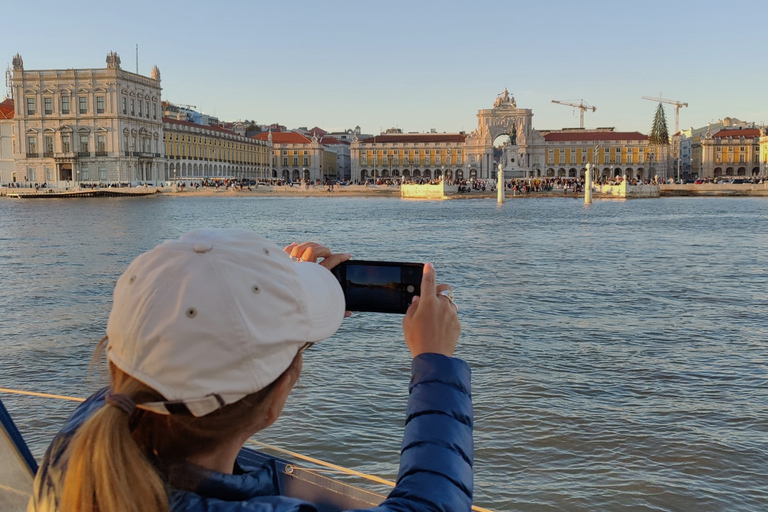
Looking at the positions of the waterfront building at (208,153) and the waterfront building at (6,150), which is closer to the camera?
the waterfront building at (6,150)

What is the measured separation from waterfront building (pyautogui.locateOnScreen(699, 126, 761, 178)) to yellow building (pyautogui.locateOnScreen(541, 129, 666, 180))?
625 cm

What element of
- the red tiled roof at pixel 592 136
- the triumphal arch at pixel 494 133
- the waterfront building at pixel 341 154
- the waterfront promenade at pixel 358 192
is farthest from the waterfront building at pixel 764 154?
the waterfront building at pixel 341 154

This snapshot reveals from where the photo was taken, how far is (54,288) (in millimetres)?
11516

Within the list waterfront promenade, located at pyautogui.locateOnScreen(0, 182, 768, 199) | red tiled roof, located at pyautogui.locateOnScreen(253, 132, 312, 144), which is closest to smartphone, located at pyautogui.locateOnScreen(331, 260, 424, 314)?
waterfront promenade, located at pyautogui.locateOnScreen(0, 182, 768, 199)

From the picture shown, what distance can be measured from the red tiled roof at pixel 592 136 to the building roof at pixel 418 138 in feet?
37.2

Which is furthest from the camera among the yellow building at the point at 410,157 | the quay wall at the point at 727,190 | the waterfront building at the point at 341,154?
the waterfront building at the point at 341,154

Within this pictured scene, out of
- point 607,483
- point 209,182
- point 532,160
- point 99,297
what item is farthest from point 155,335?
point 532,160

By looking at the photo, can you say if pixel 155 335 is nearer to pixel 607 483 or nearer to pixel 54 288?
pixel 607 483

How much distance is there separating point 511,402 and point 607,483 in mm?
1422

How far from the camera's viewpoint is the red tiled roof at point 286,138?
103062mm

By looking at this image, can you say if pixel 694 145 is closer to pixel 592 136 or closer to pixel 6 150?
pixel 592 136

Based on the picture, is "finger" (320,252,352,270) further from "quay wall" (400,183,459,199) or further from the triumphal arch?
the triumphal arch

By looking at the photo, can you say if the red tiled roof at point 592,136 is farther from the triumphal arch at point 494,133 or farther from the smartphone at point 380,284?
the smartphone at point 380,284

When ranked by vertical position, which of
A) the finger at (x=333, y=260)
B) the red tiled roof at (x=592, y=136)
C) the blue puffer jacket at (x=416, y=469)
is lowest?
the blue puffer jacket at (x=416, y=469)
